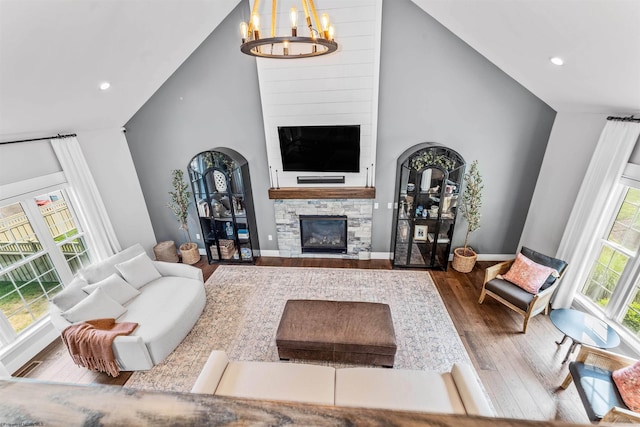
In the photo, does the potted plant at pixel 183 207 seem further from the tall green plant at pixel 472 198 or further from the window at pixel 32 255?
the tall green plant at pixel 472 198

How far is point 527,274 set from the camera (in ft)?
13.0

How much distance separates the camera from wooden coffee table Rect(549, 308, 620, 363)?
308 centimetres

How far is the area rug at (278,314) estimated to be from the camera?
3412mm

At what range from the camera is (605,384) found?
2.62m

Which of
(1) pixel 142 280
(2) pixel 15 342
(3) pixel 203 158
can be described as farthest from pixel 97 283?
(3) pixel 203 158

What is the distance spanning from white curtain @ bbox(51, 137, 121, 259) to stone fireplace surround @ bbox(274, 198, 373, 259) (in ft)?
9.03

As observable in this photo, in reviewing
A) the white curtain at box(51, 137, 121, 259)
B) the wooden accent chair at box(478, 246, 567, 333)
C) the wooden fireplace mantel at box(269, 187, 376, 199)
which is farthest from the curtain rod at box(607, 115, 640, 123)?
the white curtain at box(51, 137, 121, 259)

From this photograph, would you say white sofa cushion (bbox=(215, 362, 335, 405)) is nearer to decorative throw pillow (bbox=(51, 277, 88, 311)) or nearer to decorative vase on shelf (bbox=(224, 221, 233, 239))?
decorative throw pillow (bbox=(51, 277, 88, 311))

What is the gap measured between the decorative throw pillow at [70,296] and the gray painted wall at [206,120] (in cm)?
224

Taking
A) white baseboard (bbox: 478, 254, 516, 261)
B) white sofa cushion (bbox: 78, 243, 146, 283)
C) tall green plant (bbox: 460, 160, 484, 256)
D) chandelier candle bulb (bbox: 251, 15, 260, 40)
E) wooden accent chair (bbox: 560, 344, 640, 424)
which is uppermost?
chandelier candle bulb (bbox: 251, 15, 260, 40)

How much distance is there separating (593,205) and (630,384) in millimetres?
1979

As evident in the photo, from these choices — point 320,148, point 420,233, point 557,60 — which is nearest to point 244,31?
point 320,148

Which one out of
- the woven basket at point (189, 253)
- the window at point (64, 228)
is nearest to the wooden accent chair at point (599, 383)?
the woven basket at point (189, 253)

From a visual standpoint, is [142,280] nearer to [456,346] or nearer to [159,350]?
[159,350]
